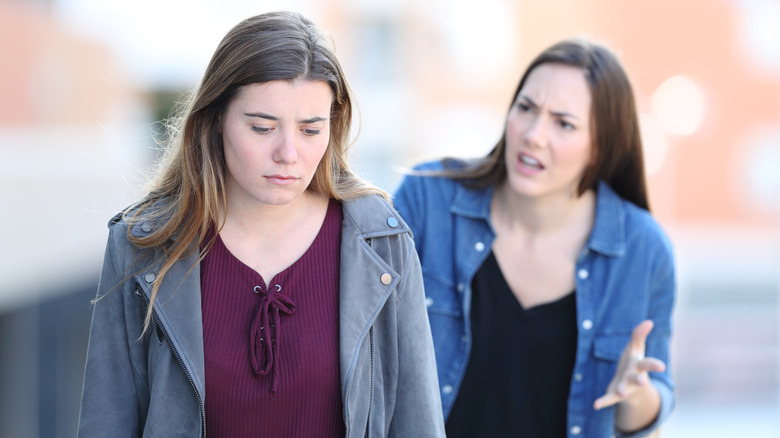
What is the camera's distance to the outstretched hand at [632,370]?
8.48 feet

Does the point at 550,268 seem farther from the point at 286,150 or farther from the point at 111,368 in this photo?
the point at 111,368

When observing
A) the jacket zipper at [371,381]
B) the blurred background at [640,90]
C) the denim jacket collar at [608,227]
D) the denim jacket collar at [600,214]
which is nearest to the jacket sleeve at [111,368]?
the jacket zipper at [371,381]

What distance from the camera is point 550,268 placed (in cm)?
293

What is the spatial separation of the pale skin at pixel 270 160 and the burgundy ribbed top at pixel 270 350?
43 millimetres

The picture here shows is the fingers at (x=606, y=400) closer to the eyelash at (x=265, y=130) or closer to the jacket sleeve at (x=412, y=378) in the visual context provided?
the jacket sleeve at (x=412, y=378)

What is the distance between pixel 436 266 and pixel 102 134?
9567 millimetres

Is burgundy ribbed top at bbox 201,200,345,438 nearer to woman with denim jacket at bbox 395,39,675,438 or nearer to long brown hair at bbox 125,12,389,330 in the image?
long brown hair at bbox 125,12,389,330

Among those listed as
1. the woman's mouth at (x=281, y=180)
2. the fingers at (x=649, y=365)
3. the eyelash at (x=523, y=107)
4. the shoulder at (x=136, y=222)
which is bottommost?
the fingers at (x=649, y=365)

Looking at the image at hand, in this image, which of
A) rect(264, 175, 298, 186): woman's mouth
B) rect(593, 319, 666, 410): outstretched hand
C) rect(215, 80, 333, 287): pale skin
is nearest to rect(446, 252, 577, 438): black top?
rect(593, 319, 666, 410): outstretched hand

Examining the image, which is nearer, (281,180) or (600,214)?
(281,180)

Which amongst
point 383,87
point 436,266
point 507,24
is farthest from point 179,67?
point 436,266

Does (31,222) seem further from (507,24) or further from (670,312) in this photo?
(507,24)

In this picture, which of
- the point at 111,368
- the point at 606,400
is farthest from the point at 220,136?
the point at 606,400

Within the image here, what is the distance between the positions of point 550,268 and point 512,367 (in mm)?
356
